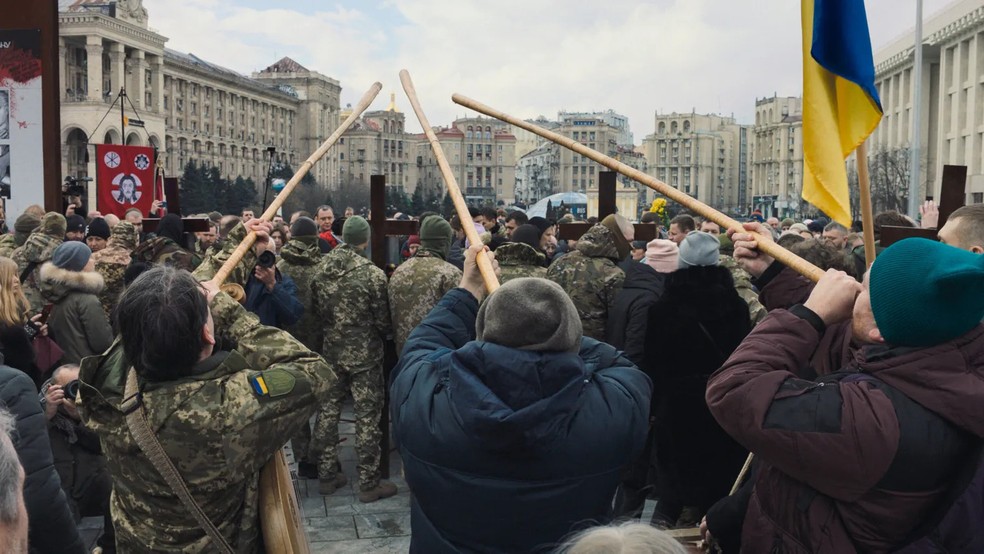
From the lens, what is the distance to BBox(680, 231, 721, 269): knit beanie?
15.2ft

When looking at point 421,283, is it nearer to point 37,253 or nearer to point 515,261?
point 515,261

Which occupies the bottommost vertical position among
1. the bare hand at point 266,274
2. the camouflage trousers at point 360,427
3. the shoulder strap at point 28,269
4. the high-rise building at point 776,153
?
the camouflage trousers at point 360,427

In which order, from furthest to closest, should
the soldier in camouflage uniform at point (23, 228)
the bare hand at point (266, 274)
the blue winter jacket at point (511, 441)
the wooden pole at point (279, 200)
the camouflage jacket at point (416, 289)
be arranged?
the soldier in camouflage uniform at point (23, 228) < the camouflage jacket at point (416, 289) < the bare hand at point (266, 274) < the wooden pole at point (279, 200) < the blue winter jacket at point (511, 441)

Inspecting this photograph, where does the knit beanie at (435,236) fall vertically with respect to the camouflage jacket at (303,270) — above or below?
above

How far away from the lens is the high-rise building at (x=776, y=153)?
118m

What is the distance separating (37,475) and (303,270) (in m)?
4.02

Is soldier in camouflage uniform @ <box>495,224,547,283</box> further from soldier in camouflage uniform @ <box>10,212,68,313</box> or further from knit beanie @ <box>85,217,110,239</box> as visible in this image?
knit beanie @ <box>85,217,110,239</box>

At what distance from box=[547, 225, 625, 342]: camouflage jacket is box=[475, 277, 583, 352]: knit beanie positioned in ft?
11.3

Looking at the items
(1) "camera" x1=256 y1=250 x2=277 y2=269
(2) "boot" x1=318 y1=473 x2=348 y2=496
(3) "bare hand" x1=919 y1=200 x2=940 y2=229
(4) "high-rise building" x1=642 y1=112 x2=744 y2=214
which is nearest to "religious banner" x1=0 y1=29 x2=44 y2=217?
(2) "boot" x1=318 y1=473 x2=348 y2=496

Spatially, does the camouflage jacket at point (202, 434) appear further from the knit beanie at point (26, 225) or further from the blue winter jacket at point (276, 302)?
the knit beanie at point (26, 225)

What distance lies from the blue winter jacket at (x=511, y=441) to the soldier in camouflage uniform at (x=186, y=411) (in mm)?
444

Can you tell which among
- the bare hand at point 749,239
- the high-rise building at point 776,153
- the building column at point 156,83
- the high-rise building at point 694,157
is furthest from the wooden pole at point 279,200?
the high-rise building at point 694,157

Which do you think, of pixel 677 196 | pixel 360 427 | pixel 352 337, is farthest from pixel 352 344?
pixel 677 196

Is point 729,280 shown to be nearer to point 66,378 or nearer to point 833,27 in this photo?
point 833,27
